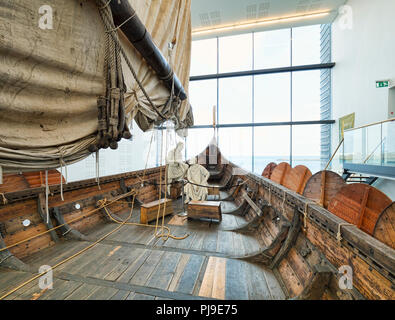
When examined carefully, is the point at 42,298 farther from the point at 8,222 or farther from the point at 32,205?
the point at 32,205

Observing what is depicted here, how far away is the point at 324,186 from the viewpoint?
1.71 metres

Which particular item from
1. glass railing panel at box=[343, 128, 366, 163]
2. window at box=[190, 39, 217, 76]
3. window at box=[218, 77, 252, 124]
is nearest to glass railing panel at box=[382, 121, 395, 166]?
glass railing panel at box=[343, 128, 366, 163]

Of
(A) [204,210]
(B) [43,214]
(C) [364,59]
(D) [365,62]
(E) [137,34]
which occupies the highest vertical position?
(C) [364,59]

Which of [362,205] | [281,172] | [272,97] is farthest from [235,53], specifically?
[362,205]

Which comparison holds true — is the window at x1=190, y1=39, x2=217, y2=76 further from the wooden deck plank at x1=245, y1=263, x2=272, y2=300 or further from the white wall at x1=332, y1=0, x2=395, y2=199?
the wooden deck plank at x1=245, y1=263, x2=272, y2=300

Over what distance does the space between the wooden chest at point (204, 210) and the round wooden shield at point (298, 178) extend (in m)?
1.20

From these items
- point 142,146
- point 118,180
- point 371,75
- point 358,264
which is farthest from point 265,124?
point 358,264

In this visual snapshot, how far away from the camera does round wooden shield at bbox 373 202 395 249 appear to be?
2.78 ft

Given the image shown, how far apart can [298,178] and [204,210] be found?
5.02ft

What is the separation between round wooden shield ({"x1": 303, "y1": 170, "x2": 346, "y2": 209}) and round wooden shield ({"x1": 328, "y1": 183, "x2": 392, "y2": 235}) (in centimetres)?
23

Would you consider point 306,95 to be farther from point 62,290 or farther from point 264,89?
point 62,290

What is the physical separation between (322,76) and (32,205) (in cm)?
1085

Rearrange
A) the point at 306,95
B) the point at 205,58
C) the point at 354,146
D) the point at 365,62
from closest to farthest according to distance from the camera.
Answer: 1. the point at 354,146
2. the point at 365,62
3. the point at 306,95
4. the point at 205,58

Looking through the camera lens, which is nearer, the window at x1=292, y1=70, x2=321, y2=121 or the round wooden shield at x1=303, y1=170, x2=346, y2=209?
the round wooden shield at x1=303, y1=170, x2=346, y2=209
